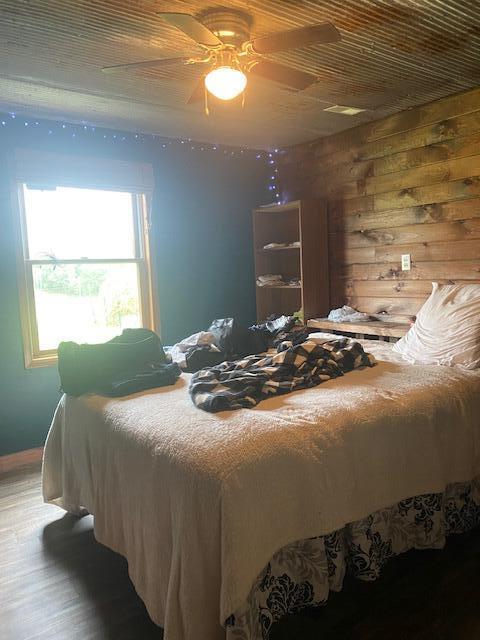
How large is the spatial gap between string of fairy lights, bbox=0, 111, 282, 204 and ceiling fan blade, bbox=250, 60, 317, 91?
1933 millimetres

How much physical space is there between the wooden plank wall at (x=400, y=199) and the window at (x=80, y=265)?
1631 mm

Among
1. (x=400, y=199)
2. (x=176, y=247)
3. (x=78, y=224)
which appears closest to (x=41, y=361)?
(x=78, y=224)

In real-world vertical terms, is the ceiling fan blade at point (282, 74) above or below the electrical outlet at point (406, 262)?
above

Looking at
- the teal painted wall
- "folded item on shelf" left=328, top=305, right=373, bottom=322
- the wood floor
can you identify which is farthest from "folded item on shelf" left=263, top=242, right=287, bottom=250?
the wood floor

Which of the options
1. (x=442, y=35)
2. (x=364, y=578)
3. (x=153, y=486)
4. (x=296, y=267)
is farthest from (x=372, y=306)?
(x=153, y=486)

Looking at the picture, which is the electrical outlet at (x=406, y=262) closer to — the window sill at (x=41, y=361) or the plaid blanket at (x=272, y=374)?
the plaid blanket at (x=272, y=374)

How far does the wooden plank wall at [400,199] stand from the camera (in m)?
3.19

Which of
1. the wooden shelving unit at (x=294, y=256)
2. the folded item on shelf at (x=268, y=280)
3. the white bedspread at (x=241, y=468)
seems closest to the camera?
the white bedspread at (x=241, y=468)

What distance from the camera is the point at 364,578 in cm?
182

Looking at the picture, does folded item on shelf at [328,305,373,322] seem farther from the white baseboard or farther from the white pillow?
the white baseboard

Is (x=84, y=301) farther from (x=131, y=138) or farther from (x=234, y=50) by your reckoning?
(x=234, y=50)

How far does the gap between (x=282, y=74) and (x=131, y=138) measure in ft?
6.62

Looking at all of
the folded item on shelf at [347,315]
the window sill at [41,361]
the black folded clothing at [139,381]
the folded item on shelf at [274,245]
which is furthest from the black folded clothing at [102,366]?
the folded item on shelf at [274,245]

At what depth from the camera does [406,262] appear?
3.60 m
